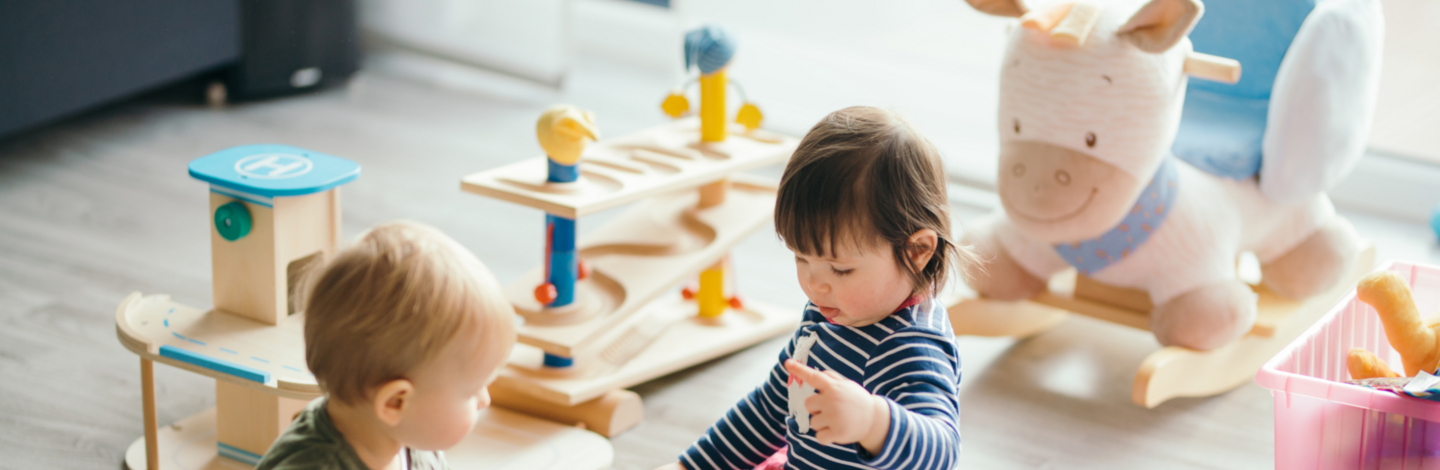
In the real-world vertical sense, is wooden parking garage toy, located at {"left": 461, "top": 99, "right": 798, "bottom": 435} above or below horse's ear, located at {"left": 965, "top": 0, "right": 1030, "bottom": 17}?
below

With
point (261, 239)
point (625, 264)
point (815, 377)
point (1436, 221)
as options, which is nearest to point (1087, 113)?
point (625, 264)

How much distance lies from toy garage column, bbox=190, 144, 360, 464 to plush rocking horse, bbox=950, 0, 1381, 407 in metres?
0.72

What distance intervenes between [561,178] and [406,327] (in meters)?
0.62

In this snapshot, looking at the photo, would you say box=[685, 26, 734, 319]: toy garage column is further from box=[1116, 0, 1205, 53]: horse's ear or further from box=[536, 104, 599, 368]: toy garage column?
box=[1116, 0, 1205, 53]: horse's ear

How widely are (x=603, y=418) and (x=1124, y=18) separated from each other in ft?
2.39

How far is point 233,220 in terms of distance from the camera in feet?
3.80

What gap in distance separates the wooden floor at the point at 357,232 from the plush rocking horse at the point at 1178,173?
0.08 m

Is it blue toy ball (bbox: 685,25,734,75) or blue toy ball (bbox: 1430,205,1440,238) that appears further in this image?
blue toy ball (bbox: 1430,205,1440,238)

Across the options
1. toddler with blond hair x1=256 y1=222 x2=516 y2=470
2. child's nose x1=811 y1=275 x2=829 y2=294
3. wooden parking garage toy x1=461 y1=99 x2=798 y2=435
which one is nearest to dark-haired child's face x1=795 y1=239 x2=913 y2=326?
child's nose x1=811 y1=275 x2=829 y2=294

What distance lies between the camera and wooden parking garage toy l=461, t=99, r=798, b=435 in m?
1.32

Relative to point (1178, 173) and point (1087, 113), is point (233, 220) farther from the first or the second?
point (1178, 173)

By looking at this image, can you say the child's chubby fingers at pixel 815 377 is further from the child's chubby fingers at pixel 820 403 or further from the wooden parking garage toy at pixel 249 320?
the wooden parking garage toy at pixel 249 320

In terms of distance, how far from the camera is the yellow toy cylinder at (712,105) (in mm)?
1545

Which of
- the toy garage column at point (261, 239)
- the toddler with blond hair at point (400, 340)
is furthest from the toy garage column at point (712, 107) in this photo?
the toddler with blond hair at point (400, 340)
